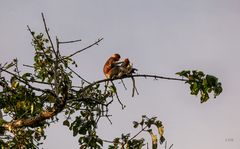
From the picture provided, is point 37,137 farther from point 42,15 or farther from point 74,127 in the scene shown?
point 42,15

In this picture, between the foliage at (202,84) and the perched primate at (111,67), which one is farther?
the perched primate at (111,67)

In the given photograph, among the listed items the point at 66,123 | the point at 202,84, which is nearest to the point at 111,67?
the point at 66,123

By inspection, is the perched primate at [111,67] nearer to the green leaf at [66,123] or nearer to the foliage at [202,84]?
the green leaf at [66,123]

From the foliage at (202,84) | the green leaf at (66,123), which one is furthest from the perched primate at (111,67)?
the foliage at (202,84)

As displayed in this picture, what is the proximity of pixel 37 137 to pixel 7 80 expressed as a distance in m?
1.33

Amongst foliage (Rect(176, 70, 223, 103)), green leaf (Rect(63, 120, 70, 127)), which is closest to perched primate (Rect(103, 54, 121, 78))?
green leaf (Rect(63, 120, 70, 127))

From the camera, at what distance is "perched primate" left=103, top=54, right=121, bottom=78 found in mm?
8434

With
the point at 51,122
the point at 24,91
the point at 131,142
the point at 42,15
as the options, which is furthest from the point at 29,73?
the point at 42,15

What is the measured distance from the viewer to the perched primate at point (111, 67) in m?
8.43

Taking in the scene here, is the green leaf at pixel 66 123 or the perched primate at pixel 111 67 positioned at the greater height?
the perched primate at pixel 111 67

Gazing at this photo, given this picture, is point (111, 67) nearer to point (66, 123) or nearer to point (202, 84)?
point (66, 123)

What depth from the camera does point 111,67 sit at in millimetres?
8695

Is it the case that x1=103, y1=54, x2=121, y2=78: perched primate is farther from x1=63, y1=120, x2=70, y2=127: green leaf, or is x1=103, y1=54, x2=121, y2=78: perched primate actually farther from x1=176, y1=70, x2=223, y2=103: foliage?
x1=176, y1=70, x2=223, y2=103: foliage

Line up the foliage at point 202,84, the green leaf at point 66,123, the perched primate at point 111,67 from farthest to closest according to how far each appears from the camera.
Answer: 1. the perched primate at point 111,67
2. the green leaf at point 66,123
3. the foliage at point 202,84
